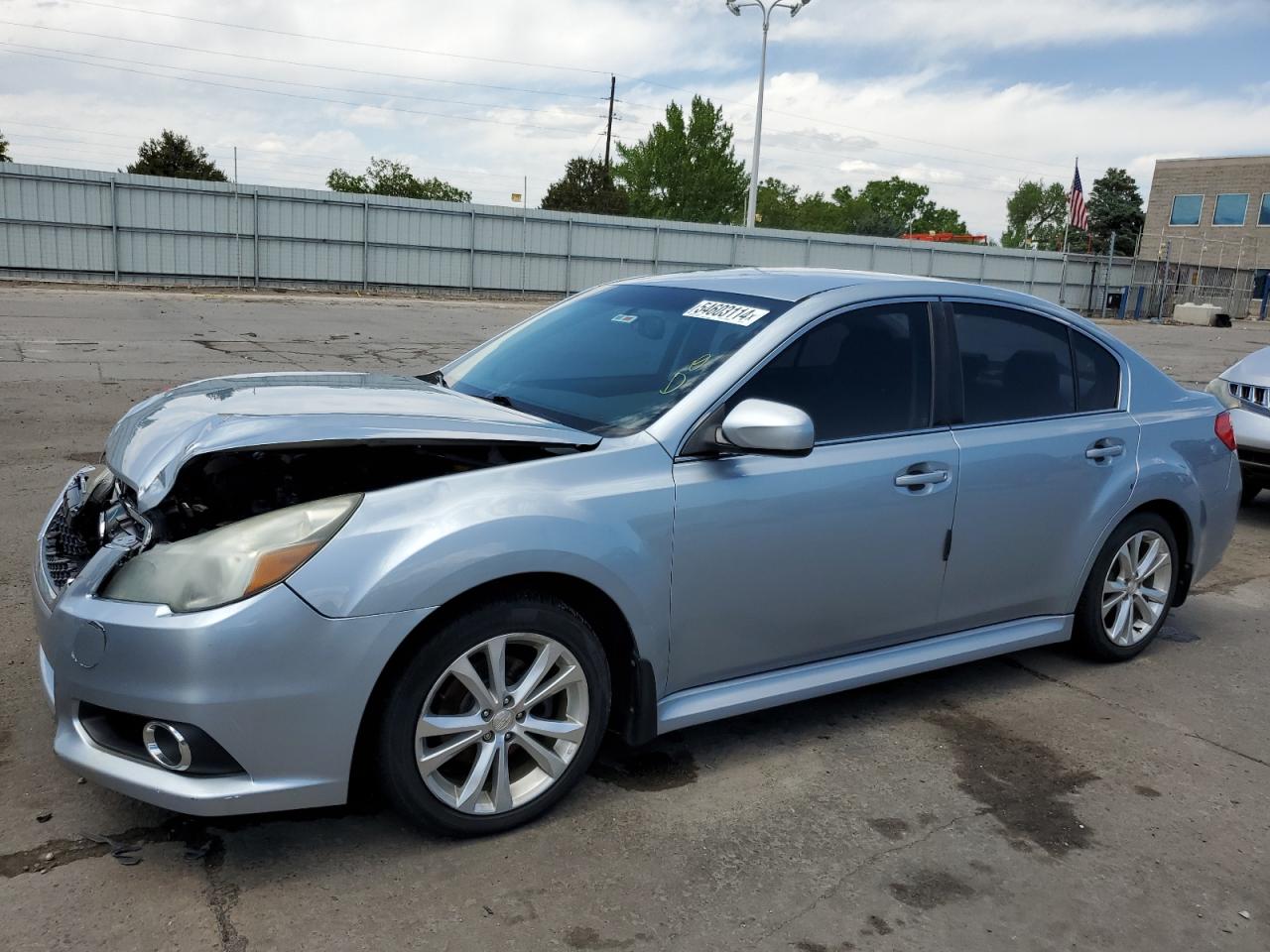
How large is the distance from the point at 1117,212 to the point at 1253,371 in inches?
3628

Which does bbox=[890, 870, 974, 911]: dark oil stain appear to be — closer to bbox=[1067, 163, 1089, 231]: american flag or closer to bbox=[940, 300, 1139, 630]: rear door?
bbox=[940, 300, 1139, 630]: rear door

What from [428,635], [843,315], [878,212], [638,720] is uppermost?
[878,212]

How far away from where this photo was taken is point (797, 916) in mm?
2766

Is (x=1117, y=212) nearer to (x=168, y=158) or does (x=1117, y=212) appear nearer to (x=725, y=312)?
(x=168, y=158)

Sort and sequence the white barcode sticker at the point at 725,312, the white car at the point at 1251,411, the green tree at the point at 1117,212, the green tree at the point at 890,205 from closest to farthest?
the white barcode sticker at the point at 725,312, the white car at the point at 1251,411, the green tree at the point at 1117,212, the green tree at the point at 890,205

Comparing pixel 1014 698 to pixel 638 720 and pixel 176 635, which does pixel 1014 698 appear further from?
pixel 176 635

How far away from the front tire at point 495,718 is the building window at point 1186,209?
70.0 meters

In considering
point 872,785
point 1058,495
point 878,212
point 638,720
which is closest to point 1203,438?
point 1058,495

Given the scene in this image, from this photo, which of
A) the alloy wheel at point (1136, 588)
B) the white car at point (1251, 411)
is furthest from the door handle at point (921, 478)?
the white car at point (1251, 411)

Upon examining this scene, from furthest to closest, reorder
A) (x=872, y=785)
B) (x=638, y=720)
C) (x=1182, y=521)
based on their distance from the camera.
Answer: (x=1182, y=521) → (x=872, y=785) → (x=638, y=720)

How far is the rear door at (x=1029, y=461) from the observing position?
396cm

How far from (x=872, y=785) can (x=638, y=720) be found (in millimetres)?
849

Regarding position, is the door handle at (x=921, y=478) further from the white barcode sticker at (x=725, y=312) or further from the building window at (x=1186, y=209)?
the building window at (x=1186, y=209)

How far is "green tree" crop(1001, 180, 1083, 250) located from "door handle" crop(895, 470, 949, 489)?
127115mm
